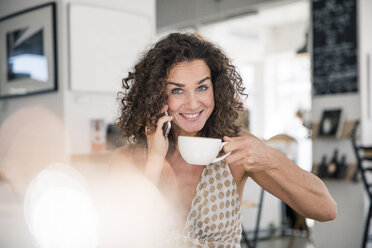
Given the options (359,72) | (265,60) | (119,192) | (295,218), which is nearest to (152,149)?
(119,192)

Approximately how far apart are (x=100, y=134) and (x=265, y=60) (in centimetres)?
638

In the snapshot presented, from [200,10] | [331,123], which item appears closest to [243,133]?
[331,123]

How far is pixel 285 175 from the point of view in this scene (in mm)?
1048

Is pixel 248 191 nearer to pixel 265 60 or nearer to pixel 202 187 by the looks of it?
pixel 202 187

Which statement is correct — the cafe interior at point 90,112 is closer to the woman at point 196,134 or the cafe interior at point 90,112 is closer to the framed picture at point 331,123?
the framed picture at point 331,123

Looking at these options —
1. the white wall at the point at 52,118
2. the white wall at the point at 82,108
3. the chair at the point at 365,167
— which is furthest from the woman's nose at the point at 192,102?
the chair at the point at 365,167

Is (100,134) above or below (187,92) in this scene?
below

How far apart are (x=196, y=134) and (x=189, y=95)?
22cm

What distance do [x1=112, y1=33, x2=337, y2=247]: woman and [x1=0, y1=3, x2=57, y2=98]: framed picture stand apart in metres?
2.08

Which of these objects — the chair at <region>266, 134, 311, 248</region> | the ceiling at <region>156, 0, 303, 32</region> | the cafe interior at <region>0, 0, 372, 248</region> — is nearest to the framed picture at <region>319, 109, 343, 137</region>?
the cafe interior at <region>0, 0, 372, 248</region>

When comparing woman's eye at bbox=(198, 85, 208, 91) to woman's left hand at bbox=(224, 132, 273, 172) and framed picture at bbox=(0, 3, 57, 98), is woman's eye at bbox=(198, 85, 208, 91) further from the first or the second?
framed picture at bbox=(0, 3, 57, 98)

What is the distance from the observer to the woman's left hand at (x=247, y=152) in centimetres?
96

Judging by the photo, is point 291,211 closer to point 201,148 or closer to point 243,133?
point 243,133

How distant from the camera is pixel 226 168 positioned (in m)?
1.33
